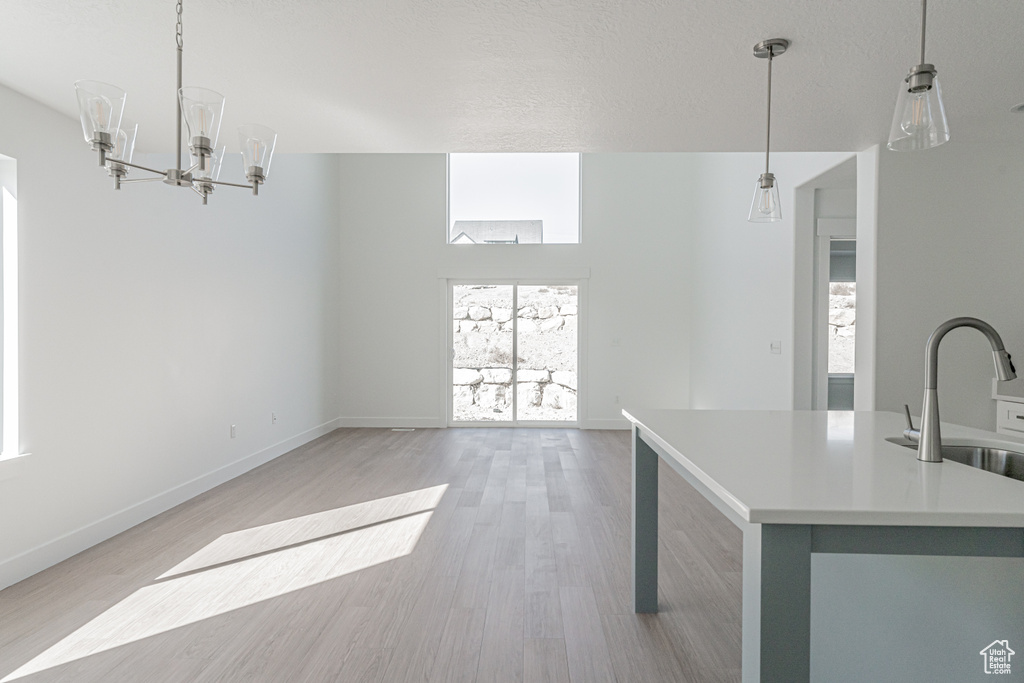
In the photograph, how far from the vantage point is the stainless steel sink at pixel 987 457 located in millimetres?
1784

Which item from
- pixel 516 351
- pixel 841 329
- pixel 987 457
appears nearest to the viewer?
pixel 987 457

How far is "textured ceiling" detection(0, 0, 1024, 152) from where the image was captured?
2.00 metres

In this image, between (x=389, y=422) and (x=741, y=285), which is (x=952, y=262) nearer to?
(x=741, y=285)

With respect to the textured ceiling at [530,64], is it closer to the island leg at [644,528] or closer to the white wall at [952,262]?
the white wall at [952,262]

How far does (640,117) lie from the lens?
3.04 metres

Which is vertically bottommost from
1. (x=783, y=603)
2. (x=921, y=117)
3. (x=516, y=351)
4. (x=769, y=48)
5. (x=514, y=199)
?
(x=783, y=603)

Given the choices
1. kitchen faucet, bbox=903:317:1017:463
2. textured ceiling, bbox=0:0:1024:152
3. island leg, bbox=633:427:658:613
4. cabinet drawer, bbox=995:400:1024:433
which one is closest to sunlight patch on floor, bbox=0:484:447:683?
island leg, bbox=633:427:658:613

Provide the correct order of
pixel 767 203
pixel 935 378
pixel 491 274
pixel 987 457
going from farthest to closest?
pixel 491 274
pixel 767 203
pixel 987 457
pixel 935 378

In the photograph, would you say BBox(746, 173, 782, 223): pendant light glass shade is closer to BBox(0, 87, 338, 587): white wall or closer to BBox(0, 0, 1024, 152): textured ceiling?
BBox(0, 0, 1024, 152): textured ceiling

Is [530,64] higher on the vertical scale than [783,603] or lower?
higher

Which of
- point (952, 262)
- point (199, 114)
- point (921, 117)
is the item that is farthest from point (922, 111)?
point (952, 262)

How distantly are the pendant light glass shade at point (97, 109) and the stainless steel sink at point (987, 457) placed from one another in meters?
2.55

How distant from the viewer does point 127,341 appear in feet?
11.5

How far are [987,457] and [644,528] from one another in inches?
46.9
